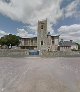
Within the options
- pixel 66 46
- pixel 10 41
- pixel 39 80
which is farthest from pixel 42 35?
pixel 39 80

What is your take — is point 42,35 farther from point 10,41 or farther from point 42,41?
point 10,41

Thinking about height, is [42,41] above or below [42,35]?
below

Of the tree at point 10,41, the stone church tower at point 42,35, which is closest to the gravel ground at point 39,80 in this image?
the stone church tower at point 42,35

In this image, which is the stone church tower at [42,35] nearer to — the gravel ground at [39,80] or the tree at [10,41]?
the tree at [10,41]

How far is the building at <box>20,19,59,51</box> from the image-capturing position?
6300cm

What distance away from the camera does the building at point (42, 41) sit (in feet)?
207

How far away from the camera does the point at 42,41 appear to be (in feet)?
206

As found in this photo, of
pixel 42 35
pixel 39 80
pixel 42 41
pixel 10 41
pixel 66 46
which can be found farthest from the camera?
pixel 66 46

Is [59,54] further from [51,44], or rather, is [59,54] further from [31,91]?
[31,91]

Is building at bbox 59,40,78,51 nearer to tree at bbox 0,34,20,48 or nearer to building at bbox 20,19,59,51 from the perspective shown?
building at bbox 20,19,59,51

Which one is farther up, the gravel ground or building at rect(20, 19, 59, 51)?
building at rect(20, 19, 59, 51)

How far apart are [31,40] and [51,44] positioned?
33.8 ft

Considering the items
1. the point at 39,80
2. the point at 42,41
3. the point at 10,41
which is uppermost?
the point at 10,41

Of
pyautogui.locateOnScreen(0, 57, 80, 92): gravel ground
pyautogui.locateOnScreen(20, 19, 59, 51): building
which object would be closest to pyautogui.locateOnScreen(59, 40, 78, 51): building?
pyautogui.locateOnScreen(20, 19, 59, 51): building
